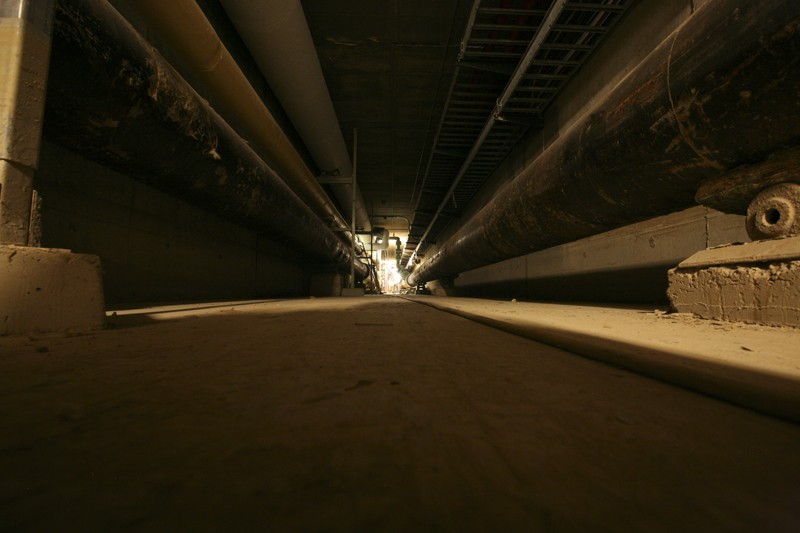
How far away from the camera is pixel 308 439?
0.36 m

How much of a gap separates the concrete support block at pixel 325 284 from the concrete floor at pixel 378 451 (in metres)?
5.18

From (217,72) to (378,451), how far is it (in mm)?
2815

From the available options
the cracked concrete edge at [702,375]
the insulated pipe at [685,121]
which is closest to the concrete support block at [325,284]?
the insulated pipe at [685,121]

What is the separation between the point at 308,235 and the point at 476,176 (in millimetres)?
3304

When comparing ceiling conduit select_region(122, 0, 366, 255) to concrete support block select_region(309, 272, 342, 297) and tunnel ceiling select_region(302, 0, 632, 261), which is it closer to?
tunnel ceiling select_region(302, 0, 632, 261)

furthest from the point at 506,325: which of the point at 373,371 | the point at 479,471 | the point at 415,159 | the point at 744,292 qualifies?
the point at 415,159

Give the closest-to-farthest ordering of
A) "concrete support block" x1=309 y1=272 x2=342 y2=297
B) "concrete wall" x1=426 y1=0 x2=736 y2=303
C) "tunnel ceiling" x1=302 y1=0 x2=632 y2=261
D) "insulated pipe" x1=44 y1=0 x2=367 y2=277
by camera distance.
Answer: "insulated pipe" x1=44 y1=0 x2=367 y2=277
"concrete wall" x1=426 y1=0 x2=736 y2=303
"tunnel ceiling" x1=302 y1=0 x2=632 y2=261
"concrete support block" x1=309 y1=272 x2=342 y2=297

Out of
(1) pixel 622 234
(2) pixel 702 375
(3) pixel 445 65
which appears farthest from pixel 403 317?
(3) pixel 445 65

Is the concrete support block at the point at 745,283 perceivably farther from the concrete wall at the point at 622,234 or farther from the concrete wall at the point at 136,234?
the concrete wall at the point at 136,234

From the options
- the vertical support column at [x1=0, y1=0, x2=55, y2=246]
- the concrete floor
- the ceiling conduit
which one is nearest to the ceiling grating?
the ceiling conduit

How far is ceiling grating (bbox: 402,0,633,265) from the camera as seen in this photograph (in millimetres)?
2404

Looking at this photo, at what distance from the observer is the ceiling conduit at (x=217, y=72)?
181cm

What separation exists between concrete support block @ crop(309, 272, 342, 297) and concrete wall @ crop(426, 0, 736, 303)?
332 cm

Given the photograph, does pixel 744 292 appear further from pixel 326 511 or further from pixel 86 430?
pixel 86 430
